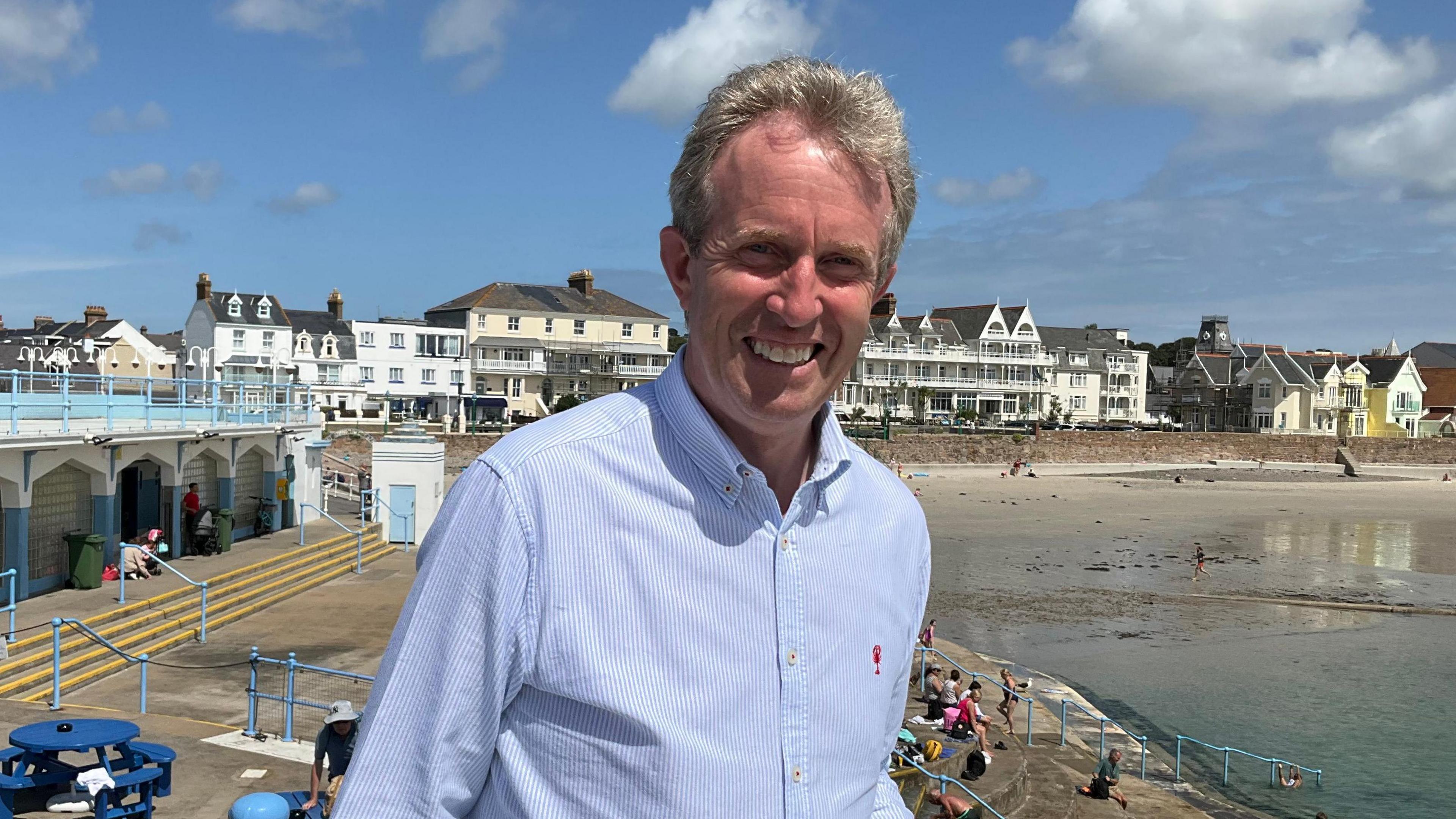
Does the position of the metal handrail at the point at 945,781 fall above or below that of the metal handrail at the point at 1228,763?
above

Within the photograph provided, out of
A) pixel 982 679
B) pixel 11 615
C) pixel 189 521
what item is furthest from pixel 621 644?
pixel 189 521

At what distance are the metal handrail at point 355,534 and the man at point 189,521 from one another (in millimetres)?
1965

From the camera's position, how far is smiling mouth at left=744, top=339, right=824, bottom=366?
6.04 ft

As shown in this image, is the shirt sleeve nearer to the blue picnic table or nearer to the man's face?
the man's face

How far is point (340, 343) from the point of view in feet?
219

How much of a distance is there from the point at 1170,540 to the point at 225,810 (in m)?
42.0

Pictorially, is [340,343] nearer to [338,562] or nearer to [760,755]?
[338,562]

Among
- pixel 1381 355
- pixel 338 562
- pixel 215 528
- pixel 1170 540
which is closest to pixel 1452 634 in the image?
pixel 1170 540

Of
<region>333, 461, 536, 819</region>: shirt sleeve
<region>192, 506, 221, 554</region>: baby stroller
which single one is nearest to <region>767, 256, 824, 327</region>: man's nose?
<region>333, 461, 536, 819</region>: shirt sleeve

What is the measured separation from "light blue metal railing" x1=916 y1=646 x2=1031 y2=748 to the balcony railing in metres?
54.6

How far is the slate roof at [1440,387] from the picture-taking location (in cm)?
10181

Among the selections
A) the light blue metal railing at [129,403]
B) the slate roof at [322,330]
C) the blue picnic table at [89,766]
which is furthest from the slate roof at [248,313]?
Result: the blue picnic table at [89,766]

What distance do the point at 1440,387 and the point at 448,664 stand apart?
400 feet

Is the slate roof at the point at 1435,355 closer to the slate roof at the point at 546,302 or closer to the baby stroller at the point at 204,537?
the slate roof at the point at 546,302
